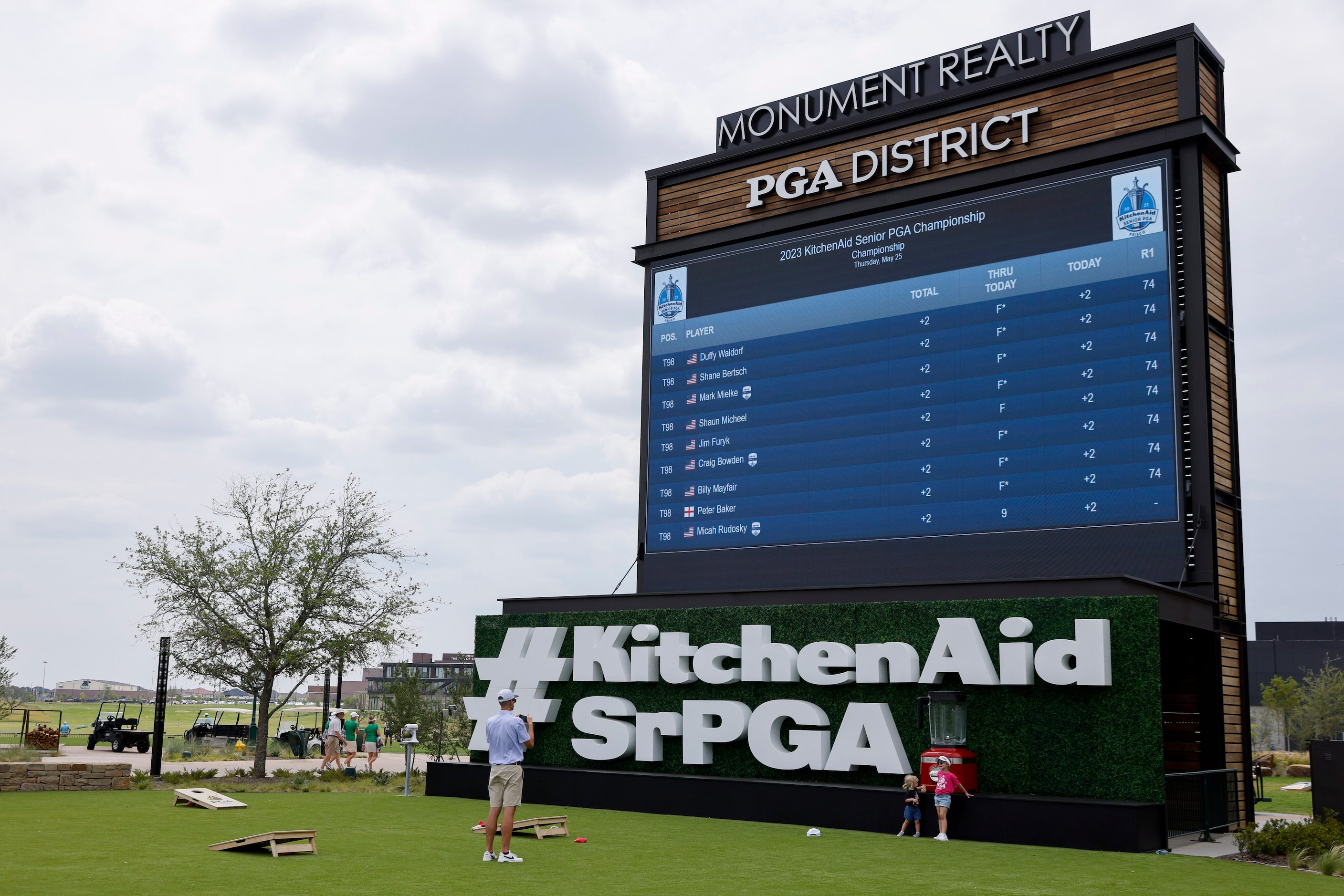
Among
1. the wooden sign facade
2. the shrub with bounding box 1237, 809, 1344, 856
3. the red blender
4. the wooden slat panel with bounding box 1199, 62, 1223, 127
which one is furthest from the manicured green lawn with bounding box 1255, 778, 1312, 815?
the wooden slat panel with bounding box 1199, 62, 1223, 127

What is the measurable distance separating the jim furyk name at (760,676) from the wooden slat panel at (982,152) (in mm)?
8511

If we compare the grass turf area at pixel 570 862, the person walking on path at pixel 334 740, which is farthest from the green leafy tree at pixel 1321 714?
the grass turf area at pixel 570 862

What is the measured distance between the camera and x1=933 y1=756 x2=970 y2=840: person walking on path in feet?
57.9

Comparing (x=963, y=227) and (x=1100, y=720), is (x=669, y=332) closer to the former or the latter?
(x=963, y=227)

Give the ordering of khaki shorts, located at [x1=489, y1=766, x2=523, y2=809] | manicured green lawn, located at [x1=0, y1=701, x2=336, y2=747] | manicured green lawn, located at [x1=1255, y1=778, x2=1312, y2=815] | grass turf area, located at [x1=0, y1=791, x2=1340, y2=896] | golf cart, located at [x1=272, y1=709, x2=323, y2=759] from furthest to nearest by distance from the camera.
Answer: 1. manicured green lawn, located at [x1=0, y1=701, x2=336, y2=747]
2. golf cart, located at [x1=272, y1=709, x2=323, y2=759]
3. manicured green lawn, located at [x1=1255, y1=778, x2=1312, y2=815]
4. khaki shorts, located at [x1=489, y1=766, x2=523, y2=809]
5. grass turf area, located at [x1=0, y1=791, x2=1340, y2=896]

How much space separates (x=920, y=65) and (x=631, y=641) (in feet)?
41.5

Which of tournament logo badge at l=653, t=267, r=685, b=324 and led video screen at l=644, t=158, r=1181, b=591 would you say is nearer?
led video screen at l=644, t=158, r=1181, b=591

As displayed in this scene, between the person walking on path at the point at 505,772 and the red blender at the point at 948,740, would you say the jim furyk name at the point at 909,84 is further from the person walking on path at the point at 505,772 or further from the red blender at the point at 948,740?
the person walking on path at the point at 505,772

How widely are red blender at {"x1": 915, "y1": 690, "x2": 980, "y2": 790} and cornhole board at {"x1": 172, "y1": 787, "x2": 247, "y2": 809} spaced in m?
11.9

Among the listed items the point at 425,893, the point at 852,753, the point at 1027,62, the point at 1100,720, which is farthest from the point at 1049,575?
the point at 425,893

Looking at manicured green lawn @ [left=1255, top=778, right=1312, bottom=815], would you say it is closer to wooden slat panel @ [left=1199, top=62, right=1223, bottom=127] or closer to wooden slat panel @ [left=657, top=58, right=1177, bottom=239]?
wooden slat panel @ [left=1199, top=62, right=1223, bottom=127]

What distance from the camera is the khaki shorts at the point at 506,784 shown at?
13984 millimetres

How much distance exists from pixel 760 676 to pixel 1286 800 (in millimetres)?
14661

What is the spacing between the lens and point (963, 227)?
2162 centimetres
